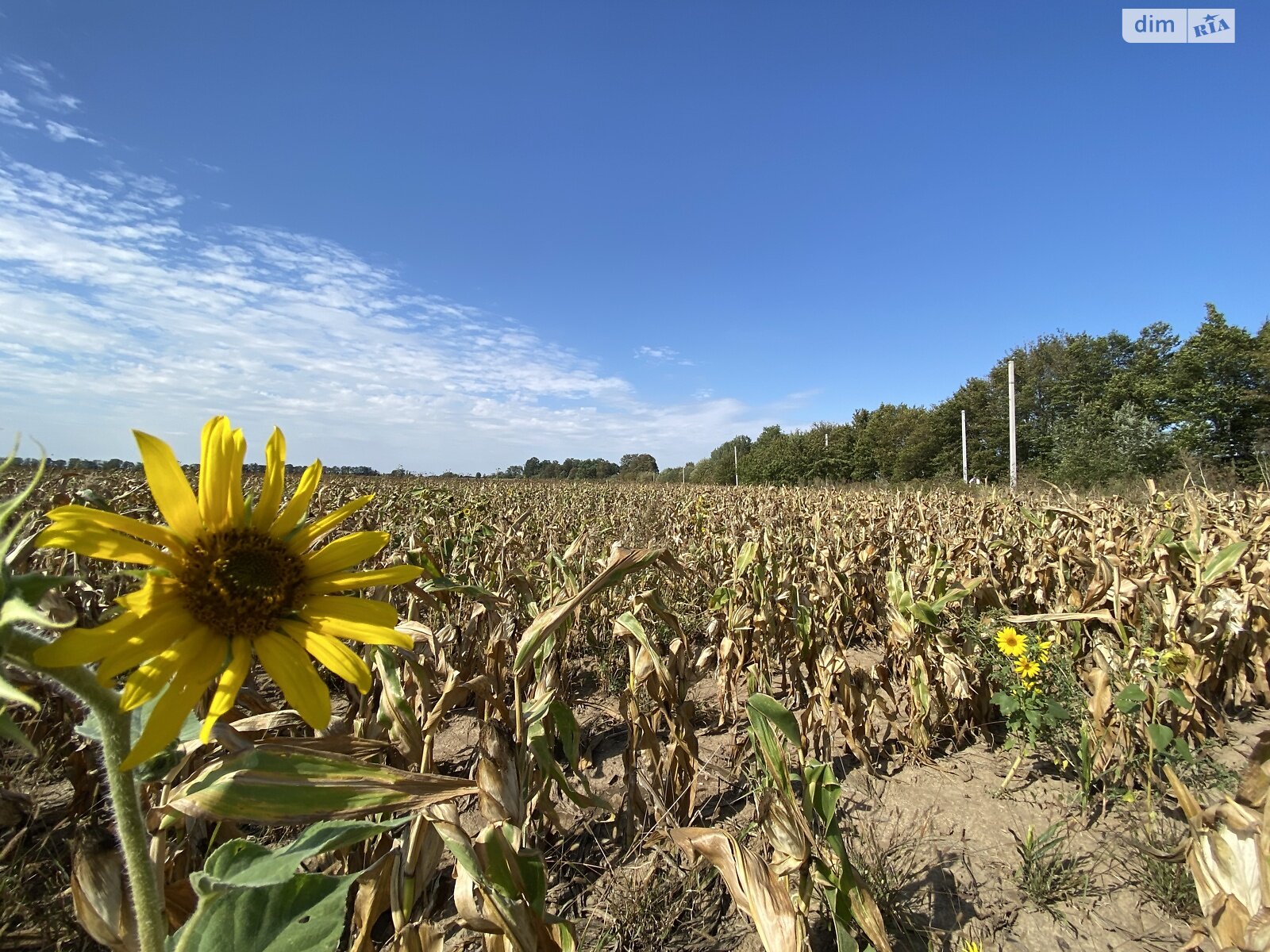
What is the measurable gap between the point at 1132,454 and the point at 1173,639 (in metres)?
34.4

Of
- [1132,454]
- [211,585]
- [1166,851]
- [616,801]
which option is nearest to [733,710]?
[616,801]

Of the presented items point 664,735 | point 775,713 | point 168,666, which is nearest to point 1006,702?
Answer: point 664,735

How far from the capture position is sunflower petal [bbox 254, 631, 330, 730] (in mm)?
837

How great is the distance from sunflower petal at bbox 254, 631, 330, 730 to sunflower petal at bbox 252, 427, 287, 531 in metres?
0.17

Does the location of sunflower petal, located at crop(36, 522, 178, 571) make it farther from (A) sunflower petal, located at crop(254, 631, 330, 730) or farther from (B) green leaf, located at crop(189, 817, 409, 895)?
(B) green leaf, located at crop(189, 817, 409, 895)

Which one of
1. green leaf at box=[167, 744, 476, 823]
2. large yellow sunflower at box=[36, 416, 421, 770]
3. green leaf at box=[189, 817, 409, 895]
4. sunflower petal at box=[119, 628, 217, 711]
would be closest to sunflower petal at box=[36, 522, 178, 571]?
large yellow sunflower at box=[36, 416, 421, 770]

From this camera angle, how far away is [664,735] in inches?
123

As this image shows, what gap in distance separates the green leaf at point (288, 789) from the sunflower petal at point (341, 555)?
→ 0.27m

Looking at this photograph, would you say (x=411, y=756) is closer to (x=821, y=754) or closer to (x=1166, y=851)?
(x=821, y=754)

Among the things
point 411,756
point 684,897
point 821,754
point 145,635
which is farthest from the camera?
point 821,754

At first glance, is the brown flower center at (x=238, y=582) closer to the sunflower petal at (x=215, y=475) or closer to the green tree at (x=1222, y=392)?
the sunflower petal at (x=215, y=475)

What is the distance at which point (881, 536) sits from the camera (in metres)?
6.95

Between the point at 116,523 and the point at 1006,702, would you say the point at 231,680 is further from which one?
the point at 1006,702

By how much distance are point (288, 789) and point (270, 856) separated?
0.13 metres
